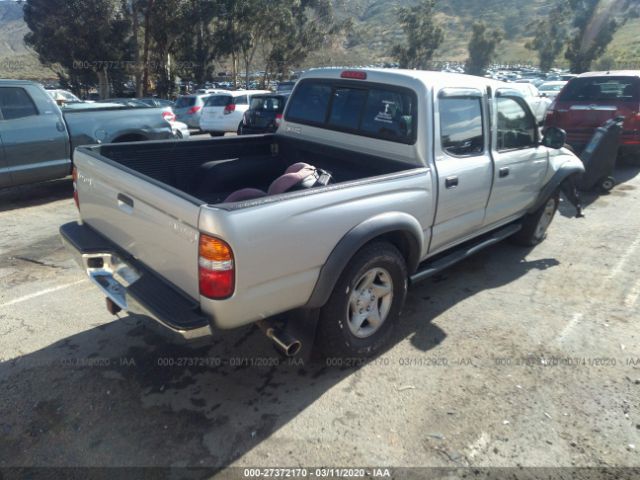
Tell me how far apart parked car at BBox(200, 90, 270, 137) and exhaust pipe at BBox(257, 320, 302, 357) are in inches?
498

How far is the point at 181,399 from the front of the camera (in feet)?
9.36

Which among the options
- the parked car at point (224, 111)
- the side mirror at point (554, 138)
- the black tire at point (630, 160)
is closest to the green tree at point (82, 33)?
the parked car at point (224, 111)

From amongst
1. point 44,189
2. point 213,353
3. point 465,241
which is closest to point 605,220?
point 465,241

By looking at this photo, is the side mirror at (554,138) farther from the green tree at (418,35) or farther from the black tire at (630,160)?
the green tree at (418,35)

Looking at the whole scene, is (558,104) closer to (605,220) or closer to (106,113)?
Answer: (605,220)

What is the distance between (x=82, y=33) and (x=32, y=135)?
61.7ft

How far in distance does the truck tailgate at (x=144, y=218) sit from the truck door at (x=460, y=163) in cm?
192

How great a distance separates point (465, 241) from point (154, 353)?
2763mm

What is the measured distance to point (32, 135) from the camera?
21.7ft

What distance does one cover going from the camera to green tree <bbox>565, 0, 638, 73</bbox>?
141 feet

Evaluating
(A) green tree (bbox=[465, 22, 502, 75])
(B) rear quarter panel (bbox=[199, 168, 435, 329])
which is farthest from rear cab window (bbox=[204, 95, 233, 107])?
(A) green tree (bbox=[465, 22, 502, 75])

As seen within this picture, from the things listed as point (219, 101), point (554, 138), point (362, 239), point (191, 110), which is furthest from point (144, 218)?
point (191, 110)

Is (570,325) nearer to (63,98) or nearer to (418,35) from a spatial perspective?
(63,98)

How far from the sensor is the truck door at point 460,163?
3.46 meters
